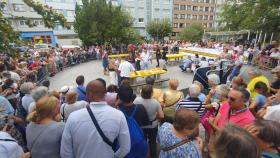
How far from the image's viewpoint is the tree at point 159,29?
46094 millimetres

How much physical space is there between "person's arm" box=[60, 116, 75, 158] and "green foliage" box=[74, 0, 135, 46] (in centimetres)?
2342

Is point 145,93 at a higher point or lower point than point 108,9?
lower

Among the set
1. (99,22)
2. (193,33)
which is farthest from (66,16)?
(193,33)

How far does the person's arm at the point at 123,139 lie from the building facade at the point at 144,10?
50419mm

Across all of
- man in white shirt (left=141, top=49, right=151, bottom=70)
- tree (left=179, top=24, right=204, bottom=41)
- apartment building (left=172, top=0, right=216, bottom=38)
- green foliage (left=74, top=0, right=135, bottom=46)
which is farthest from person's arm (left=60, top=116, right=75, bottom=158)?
apartment building (left=172, top=0, right=216, bottom=38)

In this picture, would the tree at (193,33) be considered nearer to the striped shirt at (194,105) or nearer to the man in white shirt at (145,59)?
the man in white shirt at (145,59)

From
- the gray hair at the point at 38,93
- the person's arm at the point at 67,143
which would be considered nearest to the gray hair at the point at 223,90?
the person's arm at the point at 67,143

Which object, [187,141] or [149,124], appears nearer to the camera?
[187,141]

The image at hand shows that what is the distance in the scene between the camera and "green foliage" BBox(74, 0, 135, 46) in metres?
24.9

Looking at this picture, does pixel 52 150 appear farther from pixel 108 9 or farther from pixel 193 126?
pixel 108 9

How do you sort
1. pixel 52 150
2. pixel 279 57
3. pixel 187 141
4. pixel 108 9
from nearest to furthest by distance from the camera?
pixel 187 141, pixel 52 150, pixel 279 57, pixel 108 9

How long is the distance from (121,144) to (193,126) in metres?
0.88

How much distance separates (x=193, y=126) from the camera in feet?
7.59

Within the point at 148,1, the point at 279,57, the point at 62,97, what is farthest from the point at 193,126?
the point at 148,1
